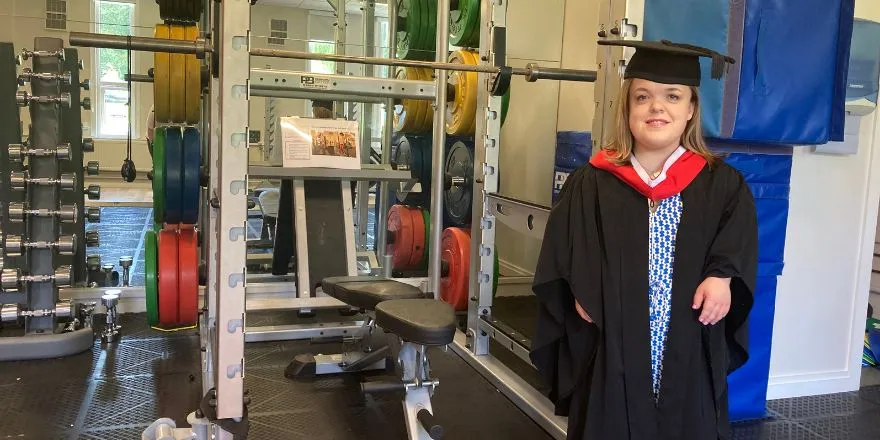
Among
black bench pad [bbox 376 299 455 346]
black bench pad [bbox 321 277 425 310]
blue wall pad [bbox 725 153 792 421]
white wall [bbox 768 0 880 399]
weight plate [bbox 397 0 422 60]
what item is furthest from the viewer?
weight plate [bbox 397 0 422 60]

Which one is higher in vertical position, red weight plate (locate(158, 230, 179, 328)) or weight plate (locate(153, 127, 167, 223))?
weight plate (locate(153, 127, 167, 223))

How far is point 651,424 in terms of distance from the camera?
5.72ft

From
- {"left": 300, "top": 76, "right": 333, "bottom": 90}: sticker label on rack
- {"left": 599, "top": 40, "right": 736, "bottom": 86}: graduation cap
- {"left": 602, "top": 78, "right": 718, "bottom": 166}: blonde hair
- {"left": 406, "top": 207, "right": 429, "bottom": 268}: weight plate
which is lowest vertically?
{"left": 406, "top": 207, "right": 429, "bottom": 268}: weight plate

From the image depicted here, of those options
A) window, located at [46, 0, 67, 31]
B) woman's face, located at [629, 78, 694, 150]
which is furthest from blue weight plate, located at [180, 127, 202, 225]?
woman's face, located at [629, 78, 694, 150]

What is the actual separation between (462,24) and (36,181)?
2612 mm

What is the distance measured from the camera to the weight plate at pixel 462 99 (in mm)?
4016

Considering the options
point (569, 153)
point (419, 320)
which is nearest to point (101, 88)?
point (569, 153)

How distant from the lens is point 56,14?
4824mm

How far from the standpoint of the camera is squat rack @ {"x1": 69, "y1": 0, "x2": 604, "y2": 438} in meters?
2.02

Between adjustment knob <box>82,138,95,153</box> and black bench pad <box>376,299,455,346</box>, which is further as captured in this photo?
adjustment knob <box>82,138,95,153</box>

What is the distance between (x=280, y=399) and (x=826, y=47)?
2.54 m

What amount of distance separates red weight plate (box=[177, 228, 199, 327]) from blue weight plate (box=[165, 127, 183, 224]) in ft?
0.67

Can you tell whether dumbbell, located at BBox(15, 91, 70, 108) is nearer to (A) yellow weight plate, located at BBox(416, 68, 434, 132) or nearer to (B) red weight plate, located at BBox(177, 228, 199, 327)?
(B) red weight plate, located at BBox(177, 228, 199, 327)

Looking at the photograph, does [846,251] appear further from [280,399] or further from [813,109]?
[280,399]
